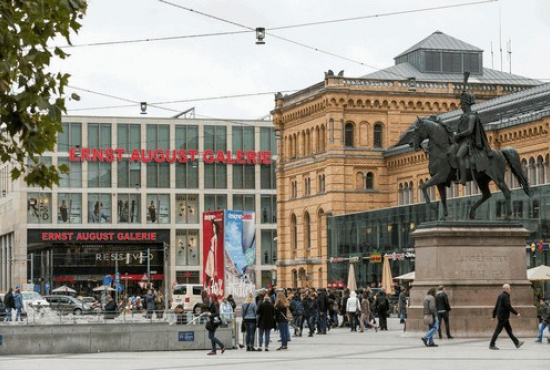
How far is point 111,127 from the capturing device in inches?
4705

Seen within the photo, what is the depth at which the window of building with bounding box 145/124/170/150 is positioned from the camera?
121 metres

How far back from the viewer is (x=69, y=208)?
118375 mm

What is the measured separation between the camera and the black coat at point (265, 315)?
122 ft

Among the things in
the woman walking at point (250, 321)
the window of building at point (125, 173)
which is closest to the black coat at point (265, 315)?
the woman walking at point (250, 321)

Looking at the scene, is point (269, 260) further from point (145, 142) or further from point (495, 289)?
point (495, 289)

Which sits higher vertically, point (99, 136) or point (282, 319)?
point (99, 136)

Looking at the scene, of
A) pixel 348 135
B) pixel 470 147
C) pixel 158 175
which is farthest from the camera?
pixel 158 175

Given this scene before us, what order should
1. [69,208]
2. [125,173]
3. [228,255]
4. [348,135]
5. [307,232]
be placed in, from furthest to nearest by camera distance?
[125,173] → [69,208] → [307,232] → [348,135] → [228,255]

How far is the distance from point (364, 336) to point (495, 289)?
6.74 m

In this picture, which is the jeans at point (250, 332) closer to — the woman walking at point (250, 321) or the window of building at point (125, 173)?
the woman walking at point (250, 321)

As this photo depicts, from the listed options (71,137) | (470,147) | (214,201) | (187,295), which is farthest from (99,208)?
(470,147)

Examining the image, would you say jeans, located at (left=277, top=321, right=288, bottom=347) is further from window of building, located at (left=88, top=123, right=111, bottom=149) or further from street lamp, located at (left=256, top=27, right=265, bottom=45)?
window of building, located at (left=88, top=123, right=111, bottom=149)

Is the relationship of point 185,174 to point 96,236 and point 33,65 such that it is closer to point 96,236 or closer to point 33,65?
point 96,236

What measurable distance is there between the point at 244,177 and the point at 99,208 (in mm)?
13673
